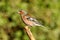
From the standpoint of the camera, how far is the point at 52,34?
767 cm

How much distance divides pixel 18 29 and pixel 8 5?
25.6 inches

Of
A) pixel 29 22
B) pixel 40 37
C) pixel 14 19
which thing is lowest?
pixel 40 37

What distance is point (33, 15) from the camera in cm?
762

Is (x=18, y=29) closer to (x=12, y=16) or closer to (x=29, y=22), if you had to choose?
(x=12, y=16)

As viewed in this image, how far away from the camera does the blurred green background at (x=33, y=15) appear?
734 cm

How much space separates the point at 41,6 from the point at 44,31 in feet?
2.24

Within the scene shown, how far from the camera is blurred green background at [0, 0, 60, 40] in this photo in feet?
24.1

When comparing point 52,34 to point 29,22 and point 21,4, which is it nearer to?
point 21,4

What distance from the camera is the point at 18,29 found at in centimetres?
758

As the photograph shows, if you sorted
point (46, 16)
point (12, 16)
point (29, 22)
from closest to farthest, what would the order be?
point (29, 22)
point (12, 16)
point (46, 16)

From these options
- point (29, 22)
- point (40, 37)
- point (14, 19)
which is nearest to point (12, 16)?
point (14, 19)

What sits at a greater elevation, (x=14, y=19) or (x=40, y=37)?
(x=14, y=19)

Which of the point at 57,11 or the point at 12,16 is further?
the point at 57,11

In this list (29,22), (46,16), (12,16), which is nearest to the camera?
(29,22)
